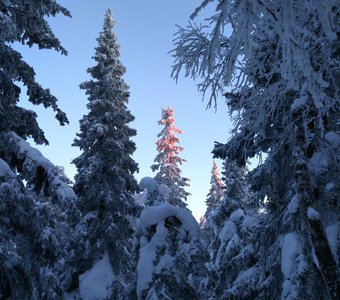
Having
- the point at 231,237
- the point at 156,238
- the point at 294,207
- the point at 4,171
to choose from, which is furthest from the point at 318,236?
the point at 231,237

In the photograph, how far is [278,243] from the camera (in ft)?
31.3

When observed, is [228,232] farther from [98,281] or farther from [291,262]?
[291,262]

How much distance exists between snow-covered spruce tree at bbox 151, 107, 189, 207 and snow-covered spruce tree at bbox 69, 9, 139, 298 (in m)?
11.2

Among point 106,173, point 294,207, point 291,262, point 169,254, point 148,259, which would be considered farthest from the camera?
point 106,173

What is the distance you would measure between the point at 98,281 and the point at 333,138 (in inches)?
501

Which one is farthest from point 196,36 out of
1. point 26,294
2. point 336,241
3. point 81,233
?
point 81,233

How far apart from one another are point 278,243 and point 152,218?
3.31m

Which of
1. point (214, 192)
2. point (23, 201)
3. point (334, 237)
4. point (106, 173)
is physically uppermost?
point (214, 192)

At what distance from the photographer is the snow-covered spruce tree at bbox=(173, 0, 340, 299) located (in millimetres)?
4141

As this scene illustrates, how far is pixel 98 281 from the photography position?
663 inches

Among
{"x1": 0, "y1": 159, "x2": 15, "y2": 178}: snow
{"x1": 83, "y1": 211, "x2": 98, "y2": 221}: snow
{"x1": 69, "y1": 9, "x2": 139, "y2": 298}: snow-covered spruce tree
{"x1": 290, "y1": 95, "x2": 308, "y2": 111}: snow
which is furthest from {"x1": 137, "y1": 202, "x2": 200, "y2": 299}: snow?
{"x1": 83, "y1": 211, "x2": 98, "y2": 221}: snow

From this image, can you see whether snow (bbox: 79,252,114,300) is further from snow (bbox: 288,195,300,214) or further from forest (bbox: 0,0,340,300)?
snow (bbox: 288,195,300,214)

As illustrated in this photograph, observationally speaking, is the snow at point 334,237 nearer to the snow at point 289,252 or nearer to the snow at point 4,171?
the snow at point 289,252

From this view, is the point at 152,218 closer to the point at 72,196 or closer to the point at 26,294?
the point at 72,196
